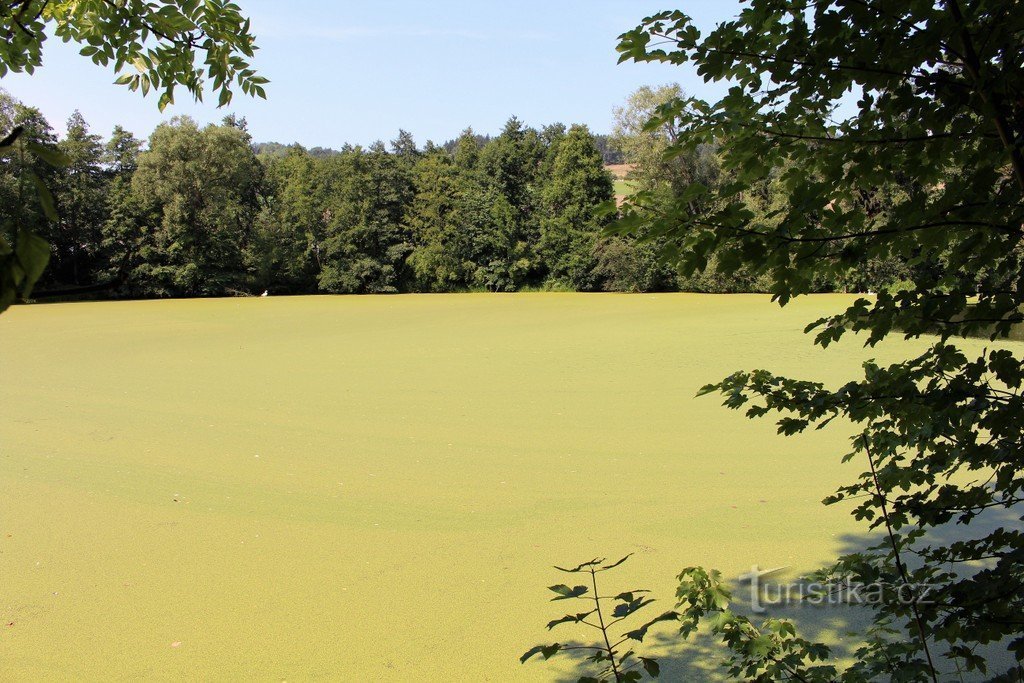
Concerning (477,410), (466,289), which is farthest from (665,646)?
(466,289)

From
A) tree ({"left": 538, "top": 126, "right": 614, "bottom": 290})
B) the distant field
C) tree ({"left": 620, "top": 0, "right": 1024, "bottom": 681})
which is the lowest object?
the distant field

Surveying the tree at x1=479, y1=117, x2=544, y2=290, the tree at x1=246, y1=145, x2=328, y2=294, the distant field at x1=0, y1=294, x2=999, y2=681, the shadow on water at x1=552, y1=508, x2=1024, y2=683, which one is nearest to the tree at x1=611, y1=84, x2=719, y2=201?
the tree at x1=479, y1=117, x2=544, y2=290

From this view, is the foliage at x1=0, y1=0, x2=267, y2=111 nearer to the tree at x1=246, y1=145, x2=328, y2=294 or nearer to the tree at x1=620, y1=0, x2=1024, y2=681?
the tree at x1=620, y1=0, x2=1024, y2=681

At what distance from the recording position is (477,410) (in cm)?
418

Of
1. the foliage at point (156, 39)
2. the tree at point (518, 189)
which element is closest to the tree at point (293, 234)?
the tree at point (518, 189)

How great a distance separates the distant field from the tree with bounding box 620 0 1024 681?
894 mm

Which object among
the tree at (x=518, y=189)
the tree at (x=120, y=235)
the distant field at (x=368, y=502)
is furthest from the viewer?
the tree at (x=518, y=189)

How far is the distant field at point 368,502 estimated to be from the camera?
6.15ft

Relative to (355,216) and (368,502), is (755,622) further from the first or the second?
(355,216)

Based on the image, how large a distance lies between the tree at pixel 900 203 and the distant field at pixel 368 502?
894 mm

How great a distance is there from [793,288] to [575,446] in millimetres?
2602

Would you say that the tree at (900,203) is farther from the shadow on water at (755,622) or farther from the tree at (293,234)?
the tree at (293,234)

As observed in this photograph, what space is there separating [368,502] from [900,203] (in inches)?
90.3

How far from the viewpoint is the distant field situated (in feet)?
6.15
